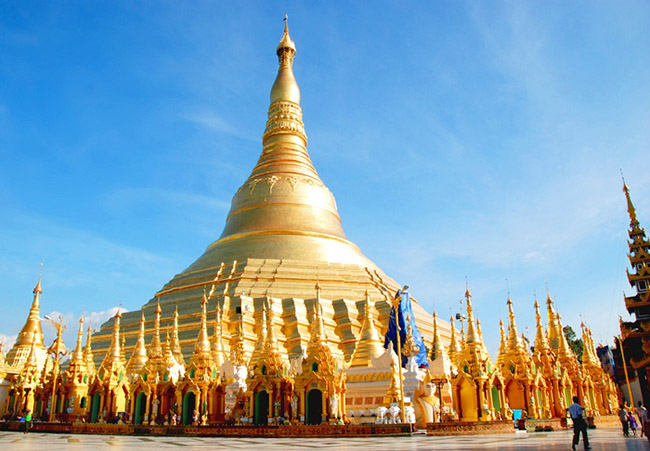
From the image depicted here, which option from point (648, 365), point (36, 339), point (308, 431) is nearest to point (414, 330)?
point (308, 431)

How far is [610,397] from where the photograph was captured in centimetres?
3628

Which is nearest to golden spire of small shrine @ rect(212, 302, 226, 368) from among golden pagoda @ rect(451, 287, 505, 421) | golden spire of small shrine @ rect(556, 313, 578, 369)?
golden pagoda @ rect(451, 287, 505, 421)

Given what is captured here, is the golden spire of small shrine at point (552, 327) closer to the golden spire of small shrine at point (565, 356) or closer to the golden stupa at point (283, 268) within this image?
the golden spire of small shrine at point (565, 356)

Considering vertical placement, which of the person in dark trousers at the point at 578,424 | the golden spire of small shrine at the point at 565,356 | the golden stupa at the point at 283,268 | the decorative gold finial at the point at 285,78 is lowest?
the person in dark trousers at the point at 578,424

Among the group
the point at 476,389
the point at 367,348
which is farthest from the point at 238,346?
the point at 476,389

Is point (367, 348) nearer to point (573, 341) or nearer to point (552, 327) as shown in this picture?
point (552, 327)

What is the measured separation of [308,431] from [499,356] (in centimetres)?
1215

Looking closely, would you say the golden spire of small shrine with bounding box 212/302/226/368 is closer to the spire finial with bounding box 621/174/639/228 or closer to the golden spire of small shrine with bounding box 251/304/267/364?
the golden spire of small shrine with bounding box 251/304/267/364

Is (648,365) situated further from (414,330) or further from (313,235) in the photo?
(313,235)

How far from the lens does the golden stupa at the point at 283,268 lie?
102 ft

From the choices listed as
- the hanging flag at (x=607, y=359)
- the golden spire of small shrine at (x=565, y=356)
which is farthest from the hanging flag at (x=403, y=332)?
the hanging flag at (x=607, y=359)

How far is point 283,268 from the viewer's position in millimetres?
34500

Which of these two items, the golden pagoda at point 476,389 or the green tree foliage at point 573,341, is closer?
the golden pagoda at point 476,389

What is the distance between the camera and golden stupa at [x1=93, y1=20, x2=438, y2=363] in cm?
3094
